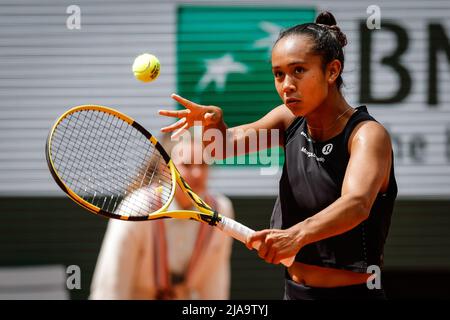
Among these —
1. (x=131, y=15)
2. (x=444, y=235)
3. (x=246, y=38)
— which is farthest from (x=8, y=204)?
(x=444, y=235)

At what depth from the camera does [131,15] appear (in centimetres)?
660

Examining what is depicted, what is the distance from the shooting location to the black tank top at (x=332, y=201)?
3.11m

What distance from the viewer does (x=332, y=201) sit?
313 centimetres

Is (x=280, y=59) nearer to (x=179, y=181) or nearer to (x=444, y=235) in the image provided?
(x=179, y=181)

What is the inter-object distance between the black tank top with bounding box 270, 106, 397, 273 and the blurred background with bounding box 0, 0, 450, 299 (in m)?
3.41

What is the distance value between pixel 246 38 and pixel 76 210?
209 cm

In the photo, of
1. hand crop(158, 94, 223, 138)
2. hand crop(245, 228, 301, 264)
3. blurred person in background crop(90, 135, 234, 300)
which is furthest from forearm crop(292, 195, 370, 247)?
blurred person in background crop(90, 135, 234, 300)
